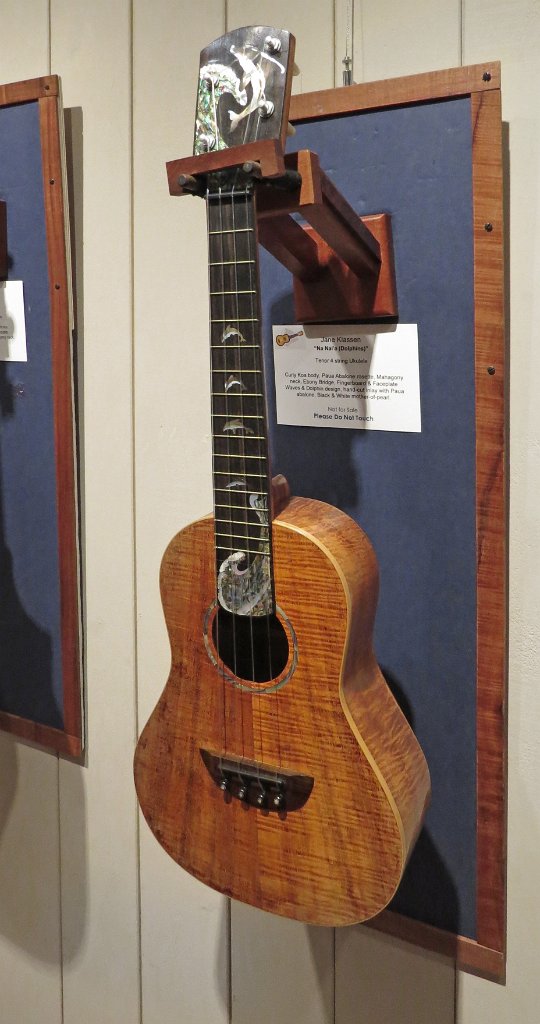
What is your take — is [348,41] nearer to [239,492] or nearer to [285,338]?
[285,338]

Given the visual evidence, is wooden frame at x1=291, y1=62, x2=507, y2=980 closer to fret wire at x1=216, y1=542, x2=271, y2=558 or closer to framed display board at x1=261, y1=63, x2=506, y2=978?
framed display board at x1=261, y1=63, x2=506, y2=978

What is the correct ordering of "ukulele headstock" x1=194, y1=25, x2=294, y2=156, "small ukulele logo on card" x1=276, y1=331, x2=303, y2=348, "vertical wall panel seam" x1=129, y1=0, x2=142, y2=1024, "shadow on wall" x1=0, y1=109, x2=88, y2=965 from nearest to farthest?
"ukulele headstock" x1=194, y1=25, x2=294, y2=156 → "small ukulele logo on card" x1=276, y1=331, x2=303, y2=348 → "vertical wall panel seam" x1=129, y1=0, x2=142, y2=1024 → "shadow on wall" x1=0, y1=109, x2=88, y2=965

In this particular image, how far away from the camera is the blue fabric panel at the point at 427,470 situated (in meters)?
0.92

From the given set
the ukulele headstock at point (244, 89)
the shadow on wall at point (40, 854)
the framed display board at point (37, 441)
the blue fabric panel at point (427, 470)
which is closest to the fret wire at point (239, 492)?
the blue fabric panel at point (427, 470)

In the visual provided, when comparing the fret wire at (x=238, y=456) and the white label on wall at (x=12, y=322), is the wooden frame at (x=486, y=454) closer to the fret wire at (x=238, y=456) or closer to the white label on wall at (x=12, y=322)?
the fret wire at (x=238, y=456)

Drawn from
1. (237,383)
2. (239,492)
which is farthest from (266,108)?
(239,492)

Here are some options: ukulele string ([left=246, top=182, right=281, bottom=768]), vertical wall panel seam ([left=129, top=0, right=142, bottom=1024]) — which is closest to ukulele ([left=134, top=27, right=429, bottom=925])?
ukulele string ([left=246, top=182, right=281, bottom=768])

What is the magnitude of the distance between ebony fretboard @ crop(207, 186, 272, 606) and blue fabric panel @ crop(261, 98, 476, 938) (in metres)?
0.20

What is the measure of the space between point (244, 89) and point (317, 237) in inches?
7.3

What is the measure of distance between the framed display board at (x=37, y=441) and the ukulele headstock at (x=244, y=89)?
421 millimetres

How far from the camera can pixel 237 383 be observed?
84 centimetres

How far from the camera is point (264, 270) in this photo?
3.41 ft

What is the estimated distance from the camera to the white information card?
96 centimetres

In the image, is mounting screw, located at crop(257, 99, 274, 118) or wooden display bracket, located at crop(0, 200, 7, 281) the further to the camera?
wooden display bracket, located at crop(0, 200, 7, 281)
